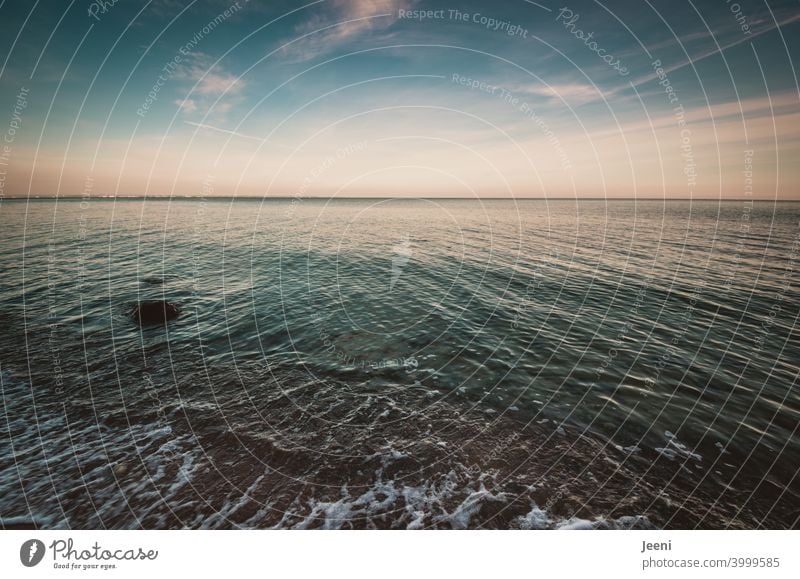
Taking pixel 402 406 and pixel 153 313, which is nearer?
pixel 402 406

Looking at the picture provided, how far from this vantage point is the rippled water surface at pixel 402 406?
8.15 metres

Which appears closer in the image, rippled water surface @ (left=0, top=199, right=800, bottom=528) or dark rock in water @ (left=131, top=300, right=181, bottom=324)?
rippled water surface @ (left=0, top=199, right=800, bottom=528)

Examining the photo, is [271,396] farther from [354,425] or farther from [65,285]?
[65,285]

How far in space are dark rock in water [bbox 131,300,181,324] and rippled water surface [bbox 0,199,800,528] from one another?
0.61 m

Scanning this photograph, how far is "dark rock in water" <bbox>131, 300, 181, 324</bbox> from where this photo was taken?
731 inches

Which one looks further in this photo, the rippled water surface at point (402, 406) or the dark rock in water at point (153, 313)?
the dark rock in water at point (153, 313)

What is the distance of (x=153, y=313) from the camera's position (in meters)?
18.9

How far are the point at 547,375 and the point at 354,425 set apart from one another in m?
8.60

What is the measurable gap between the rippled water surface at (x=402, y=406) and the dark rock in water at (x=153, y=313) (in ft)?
2.01

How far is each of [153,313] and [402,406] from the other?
16463 millimetres

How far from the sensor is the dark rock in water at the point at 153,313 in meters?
18.6

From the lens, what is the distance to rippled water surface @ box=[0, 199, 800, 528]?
8.15m

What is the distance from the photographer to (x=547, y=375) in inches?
551
